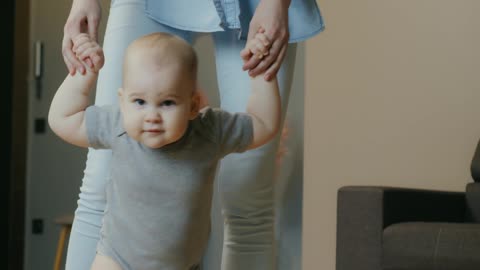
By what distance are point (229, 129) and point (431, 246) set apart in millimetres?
1067

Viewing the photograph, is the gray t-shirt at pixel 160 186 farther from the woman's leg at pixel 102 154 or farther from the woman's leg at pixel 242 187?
the woman's leg at pixel 242 187

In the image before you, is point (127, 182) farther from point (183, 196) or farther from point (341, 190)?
point (341, 190)

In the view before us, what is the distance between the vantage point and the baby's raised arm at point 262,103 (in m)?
1.26

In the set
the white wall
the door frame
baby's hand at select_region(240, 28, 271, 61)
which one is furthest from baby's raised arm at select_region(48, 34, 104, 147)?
the door frame

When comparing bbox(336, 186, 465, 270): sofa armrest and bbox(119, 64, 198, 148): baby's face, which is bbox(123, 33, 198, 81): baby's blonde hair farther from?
bbox(336, 186, 465, 270): sofa armrest

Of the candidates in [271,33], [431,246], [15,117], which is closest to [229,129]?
[271,33]

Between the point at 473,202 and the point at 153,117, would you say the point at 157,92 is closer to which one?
the point at 153,117

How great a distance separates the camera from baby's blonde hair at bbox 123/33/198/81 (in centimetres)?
119

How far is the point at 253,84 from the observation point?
1289 mm

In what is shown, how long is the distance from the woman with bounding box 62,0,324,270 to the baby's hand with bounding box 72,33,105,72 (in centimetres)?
16

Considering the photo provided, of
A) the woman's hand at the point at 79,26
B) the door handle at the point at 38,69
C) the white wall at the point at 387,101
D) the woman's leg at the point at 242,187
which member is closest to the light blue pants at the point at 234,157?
the woman's leg at the point at 242,187

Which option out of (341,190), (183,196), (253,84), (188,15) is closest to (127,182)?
(183,196)

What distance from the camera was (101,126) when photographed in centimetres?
124

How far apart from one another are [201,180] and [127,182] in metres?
0.12
